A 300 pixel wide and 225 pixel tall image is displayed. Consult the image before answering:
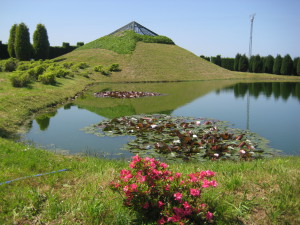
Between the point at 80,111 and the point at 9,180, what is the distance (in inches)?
356

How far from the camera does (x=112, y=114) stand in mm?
12148

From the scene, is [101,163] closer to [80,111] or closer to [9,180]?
[9,180]

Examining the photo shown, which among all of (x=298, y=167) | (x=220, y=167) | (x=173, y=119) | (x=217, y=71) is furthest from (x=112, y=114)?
(x=217, y=71)

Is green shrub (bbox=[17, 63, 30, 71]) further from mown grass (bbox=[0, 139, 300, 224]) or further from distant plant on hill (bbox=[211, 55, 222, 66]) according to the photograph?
distant plant on hill (bbox=[211, 55, 222, 66])

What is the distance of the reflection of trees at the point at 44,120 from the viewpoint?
991cm

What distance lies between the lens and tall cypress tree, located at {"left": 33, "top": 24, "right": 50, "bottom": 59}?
119 feet

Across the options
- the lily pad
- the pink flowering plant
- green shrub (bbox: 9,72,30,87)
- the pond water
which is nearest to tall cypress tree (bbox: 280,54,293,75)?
the pond water

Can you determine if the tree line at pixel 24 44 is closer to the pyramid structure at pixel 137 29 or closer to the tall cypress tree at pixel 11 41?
the tall cypress tree at pixel 11 41

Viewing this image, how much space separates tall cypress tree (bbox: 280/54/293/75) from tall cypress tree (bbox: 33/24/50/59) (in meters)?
35.0

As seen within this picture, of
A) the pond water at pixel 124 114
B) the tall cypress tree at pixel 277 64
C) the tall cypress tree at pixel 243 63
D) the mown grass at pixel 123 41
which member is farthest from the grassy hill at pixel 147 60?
the pond water at pixel 124 114

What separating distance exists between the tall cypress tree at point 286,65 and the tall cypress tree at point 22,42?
120ft

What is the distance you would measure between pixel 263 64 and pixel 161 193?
4761 centimetres

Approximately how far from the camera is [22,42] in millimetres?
32906

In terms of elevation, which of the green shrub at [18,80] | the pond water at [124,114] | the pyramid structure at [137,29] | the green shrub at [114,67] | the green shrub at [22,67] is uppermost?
the pyramid structure at [137,29]
